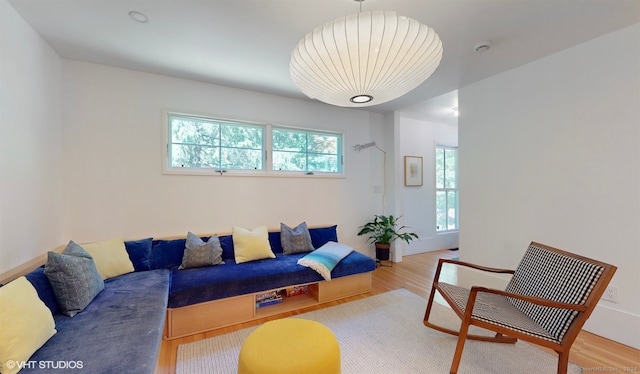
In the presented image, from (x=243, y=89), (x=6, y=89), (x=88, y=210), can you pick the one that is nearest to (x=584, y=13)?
(x=243, y=89)

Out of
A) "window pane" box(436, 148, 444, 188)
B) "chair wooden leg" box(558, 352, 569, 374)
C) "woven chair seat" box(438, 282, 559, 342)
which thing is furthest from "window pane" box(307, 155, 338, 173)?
"chair wooden leg" box(558, 352, 569, 374)

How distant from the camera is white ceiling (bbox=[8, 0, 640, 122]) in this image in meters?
1.72

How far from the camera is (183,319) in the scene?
6.84 ft

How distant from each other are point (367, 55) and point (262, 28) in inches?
49.3

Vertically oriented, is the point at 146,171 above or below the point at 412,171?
below

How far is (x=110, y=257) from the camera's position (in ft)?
7.11

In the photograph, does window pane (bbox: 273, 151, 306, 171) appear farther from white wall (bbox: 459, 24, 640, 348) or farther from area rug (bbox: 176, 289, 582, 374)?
white wall (bbox: 459, 24, 640, 348)

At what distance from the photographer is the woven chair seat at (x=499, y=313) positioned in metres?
1.52

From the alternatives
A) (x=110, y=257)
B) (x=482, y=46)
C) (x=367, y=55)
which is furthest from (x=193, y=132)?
(x=482, y=46)

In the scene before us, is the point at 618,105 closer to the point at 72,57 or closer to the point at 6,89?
the point at 6,89

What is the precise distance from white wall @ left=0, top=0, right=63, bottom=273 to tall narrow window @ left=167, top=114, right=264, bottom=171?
964mm

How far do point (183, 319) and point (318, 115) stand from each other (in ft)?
9.84

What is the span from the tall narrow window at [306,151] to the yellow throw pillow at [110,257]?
1877 mm

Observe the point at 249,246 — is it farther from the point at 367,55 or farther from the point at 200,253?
the point at 367,55
